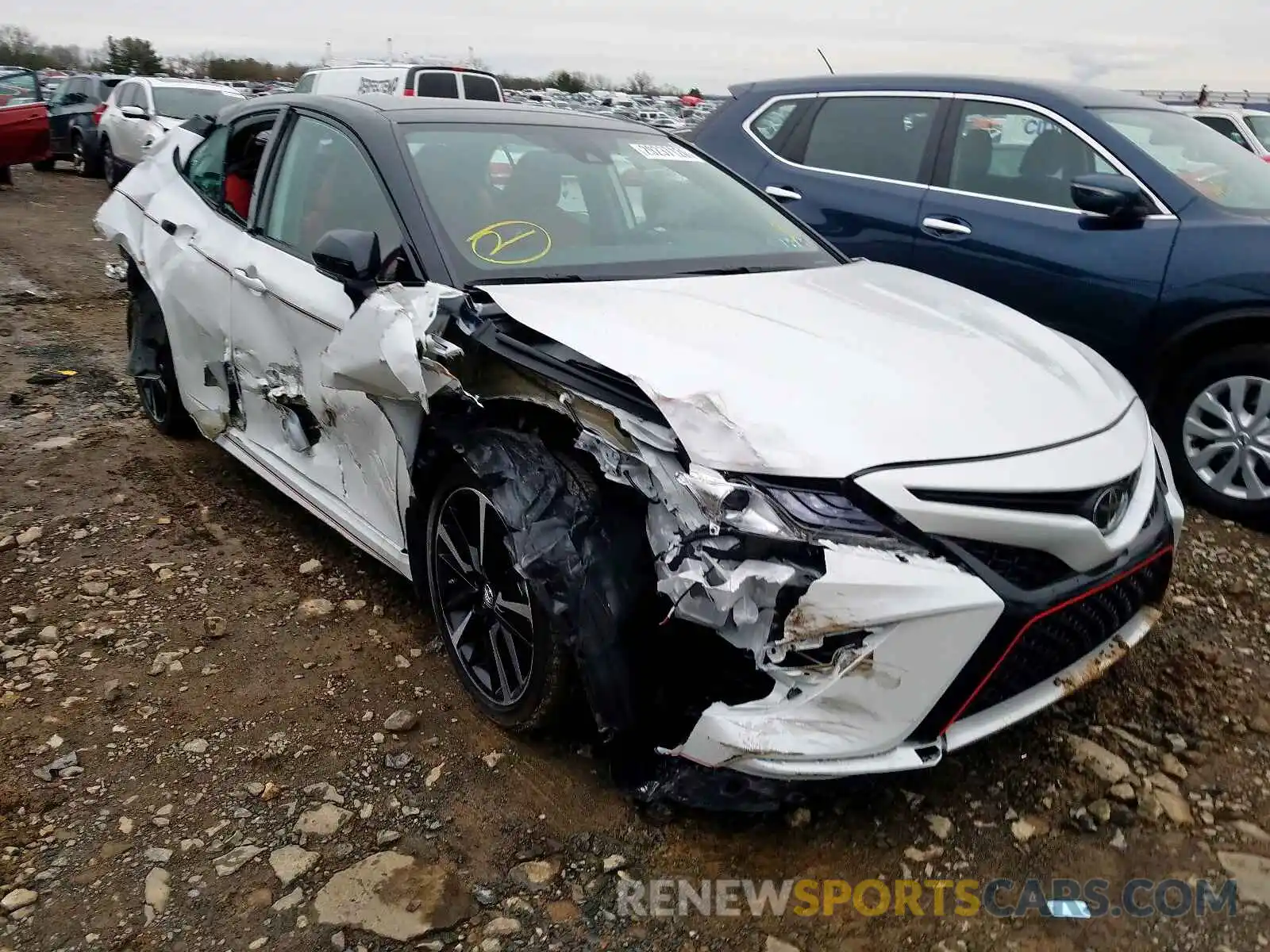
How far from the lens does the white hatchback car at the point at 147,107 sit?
498 inches

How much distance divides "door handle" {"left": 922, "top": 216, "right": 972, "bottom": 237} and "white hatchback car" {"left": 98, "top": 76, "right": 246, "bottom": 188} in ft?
34.5

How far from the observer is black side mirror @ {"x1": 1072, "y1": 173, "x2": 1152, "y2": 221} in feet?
13.3

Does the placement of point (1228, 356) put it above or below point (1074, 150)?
below

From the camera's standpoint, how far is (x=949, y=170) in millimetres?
4754

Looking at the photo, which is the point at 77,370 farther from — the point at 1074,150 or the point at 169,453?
the point at 1074,150

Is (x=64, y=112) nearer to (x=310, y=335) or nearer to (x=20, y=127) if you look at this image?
(x=20, y=127)

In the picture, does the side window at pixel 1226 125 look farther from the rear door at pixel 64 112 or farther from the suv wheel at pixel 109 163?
the rear door at pixel 64 112

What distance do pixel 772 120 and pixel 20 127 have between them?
11618mm

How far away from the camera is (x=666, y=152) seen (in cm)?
369

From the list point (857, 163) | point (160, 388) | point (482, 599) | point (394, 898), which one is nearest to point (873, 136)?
point (857, 163)

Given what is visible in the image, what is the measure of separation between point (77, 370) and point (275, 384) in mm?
3108

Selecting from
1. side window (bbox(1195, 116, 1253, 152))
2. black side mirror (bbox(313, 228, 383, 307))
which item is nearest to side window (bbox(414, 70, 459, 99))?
side window (bbox(1195, 116, 1253, 152))

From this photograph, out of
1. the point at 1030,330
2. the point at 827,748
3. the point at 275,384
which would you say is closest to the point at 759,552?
the point at 827,748

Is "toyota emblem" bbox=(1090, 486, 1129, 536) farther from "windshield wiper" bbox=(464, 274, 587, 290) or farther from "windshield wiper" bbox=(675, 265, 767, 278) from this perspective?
"windshield wiper" bbox=(464, 274, 587, 290)
